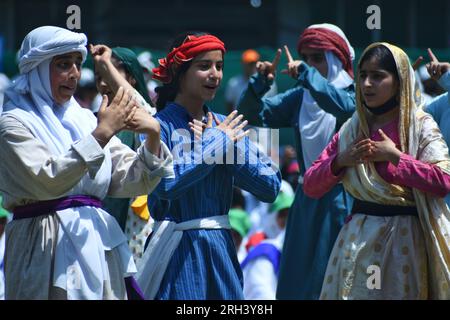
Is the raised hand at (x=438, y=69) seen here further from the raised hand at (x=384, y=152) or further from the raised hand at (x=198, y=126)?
the raised hand at (x=198, y=126)

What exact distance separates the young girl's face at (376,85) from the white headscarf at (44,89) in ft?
4.89

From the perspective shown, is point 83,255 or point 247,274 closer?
point 83,255

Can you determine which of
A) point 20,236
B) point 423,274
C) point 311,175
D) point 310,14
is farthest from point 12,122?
point 310,14

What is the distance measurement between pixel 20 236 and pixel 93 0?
12.2 m

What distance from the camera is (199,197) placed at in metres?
6.64

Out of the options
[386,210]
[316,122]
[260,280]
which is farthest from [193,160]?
[260,280]

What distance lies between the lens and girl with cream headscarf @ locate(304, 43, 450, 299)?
657cm

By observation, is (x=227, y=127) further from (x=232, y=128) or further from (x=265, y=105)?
(x=265, y=105)

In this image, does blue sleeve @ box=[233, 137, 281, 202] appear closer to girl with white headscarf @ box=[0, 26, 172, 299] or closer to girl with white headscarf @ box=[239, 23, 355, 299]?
girl with white headscarf @ box=[0, 26, 172, 299]

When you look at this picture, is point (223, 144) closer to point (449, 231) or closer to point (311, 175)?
point (311, 175)

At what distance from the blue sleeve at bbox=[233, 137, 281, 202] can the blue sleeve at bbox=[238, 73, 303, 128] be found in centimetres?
126

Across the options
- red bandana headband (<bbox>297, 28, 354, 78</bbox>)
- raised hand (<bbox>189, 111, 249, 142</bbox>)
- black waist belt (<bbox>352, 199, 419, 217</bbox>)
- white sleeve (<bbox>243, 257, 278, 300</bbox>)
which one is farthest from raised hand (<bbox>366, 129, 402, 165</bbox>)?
white sleeve (<bbox>243, 257, 278, 300</bbox>)

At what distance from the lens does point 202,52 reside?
6.87 m

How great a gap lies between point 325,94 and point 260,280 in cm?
231
